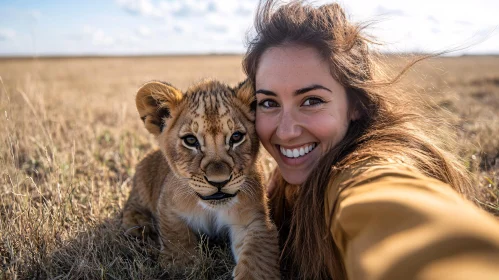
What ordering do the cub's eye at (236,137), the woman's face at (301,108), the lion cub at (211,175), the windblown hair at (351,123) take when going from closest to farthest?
the windblown hair at (351,123), the woman's face at (301,108), the lion cub at (211,175), the cub's eye at (236,137)

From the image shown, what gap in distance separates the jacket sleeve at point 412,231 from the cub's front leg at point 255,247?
3.71 feet

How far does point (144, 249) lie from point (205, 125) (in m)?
1.15

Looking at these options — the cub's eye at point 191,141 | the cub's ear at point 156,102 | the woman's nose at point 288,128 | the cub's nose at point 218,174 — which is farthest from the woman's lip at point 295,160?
the cub's ear at point 156,102

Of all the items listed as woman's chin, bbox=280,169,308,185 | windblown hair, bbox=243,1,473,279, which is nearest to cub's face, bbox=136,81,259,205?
woman's chin, bbox=280,169,308,185

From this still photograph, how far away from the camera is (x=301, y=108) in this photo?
2.73 m

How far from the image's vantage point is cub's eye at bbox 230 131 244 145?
295cm

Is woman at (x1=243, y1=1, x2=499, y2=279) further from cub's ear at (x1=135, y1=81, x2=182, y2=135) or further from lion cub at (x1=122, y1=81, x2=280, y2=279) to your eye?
cub's ear at (x1=135, y1=81, x2=182, y2=135)

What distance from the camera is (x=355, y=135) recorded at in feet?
8.66

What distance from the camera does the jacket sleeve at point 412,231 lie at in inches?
44.4

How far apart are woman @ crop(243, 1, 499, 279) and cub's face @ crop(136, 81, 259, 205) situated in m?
0.18

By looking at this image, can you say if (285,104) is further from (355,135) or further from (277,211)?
(277,211)

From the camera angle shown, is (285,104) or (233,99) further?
(233,99)

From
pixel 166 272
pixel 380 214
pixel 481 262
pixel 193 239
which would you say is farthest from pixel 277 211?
pixel 481 262

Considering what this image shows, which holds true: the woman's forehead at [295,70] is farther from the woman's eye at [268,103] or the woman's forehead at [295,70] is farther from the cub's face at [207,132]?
the cub's face at [207,132]
